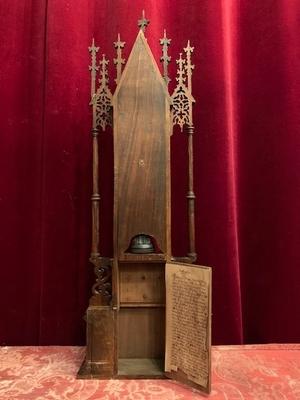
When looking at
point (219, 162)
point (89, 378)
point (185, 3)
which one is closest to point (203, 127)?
point (219, 162)

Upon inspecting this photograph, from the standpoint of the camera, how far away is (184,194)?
5.24 ft

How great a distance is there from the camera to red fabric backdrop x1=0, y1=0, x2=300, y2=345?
158 cm

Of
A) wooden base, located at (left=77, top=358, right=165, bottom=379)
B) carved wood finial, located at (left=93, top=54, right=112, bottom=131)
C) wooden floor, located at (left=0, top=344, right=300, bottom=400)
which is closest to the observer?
wooden floor, located at (left=0, top=344, right=300, bottom=400)

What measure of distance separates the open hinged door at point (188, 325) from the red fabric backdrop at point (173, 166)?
378mm

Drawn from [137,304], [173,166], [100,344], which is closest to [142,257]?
[137,304]

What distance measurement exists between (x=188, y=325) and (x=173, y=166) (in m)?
0.66

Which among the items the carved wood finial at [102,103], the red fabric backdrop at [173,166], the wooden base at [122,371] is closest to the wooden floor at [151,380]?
the wooden base at [122,371]

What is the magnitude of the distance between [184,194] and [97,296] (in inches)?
21.8

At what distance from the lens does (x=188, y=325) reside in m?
1.18

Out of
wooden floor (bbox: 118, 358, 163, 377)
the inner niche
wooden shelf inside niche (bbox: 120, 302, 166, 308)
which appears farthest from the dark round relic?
wooden floor (bbox: 118, 358, 163, 377)

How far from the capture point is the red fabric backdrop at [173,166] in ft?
5.17

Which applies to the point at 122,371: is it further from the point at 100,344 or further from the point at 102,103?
the point at 102,103

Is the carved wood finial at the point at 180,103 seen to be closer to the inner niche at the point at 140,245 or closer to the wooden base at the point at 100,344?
the inner niche at the point at 140,245

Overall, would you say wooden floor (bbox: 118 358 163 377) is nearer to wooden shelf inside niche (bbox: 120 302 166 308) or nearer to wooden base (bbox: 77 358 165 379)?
wooden base (bbox: 77 358 165 379)
